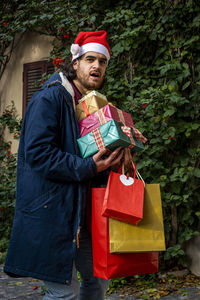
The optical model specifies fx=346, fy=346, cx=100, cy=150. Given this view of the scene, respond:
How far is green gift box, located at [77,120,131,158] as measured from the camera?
1.75 meters

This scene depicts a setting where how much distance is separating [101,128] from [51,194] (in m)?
0.42

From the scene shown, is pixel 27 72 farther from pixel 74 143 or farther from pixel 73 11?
pixel 74 143

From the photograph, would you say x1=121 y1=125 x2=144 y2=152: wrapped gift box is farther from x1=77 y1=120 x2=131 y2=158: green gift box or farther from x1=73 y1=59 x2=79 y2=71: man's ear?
x1=73 y1=59 x2=79 y2=71: man's ear

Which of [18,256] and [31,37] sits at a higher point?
[31,37]

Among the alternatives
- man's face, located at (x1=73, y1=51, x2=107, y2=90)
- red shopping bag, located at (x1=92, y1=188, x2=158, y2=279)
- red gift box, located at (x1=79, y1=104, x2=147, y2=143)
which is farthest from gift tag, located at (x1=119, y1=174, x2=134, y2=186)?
man's face, located at (x1=73, y1=51, x2=107, y2=90)

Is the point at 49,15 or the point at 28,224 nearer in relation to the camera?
the point at 28,224

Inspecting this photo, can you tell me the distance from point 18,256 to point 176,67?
2.84 metres

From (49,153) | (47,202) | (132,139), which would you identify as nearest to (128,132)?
(132,139)

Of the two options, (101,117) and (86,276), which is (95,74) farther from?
(86,276)

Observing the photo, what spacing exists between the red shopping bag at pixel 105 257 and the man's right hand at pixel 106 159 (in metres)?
0.13

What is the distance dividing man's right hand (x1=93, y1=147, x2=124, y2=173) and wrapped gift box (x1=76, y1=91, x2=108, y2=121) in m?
0.28

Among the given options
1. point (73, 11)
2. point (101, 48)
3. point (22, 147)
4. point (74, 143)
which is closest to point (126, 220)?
point (74, 143)

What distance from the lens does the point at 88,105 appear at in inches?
76.5

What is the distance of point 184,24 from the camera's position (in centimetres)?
392
